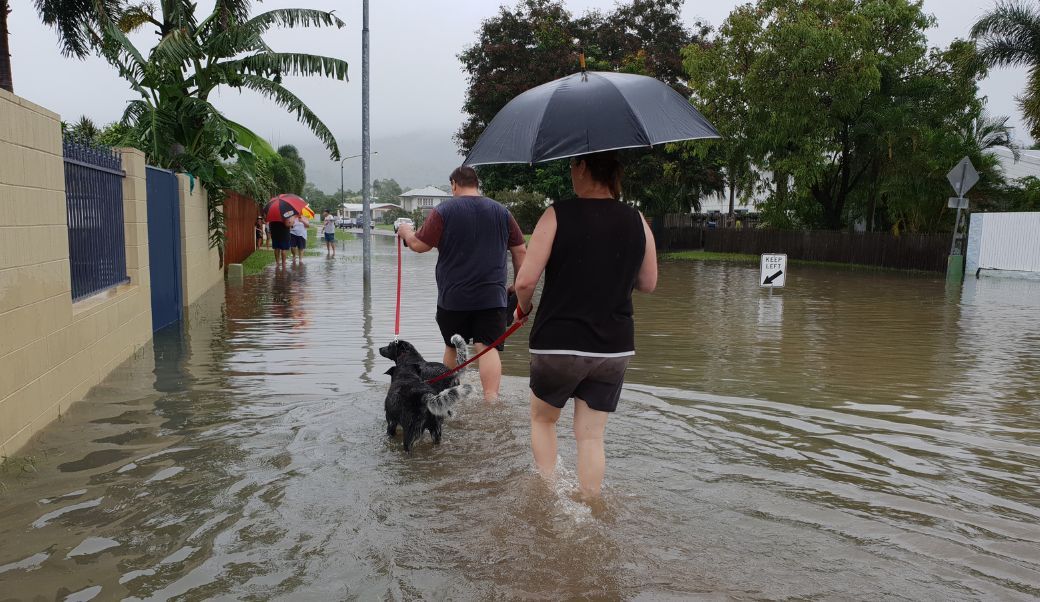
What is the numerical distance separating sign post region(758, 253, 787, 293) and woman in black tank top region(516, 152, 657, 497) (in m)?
13.4

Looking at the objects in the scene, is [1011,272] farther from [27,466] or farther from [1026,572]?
[27,466]

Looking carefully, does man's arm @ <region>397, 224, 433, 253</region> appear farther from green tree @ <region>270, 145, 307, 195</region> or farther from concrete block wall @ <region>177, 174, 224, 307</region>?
green tree @ <region>270, 145, 307, 195</region>

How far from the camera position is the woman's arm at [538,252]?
357cm

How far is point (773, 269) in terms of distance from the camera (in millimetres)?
16734

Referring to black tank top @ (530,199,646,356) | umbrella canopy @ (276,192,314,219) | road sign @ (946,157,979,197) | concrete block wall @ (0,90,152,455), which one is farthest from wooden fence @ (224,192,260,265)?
road sign @ (946,157,979,197)

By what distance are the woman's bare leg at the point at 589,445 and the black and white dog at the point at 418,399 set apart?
2.78 feet

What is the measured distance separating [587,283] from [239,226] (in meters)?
21.0

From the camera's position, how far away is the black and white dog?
461 centimetres

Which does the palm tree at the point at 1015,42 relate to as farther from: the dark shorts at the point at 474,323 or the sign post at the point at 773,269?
the dark shorts at the point at 474,323

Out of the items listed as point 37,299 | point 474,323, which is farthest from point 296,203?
point 474,323

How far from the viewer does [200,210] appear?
571 inches

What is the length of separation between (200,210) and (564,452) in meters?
11.5

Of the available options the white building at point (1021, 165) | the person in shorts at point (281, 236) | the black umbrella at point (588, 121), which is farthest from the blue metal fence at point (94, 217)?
the white building at point (1021, 165)

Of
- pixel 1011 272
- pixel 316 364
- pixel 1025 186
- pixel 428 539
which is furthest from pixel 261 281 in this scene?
pixel 1025 186
